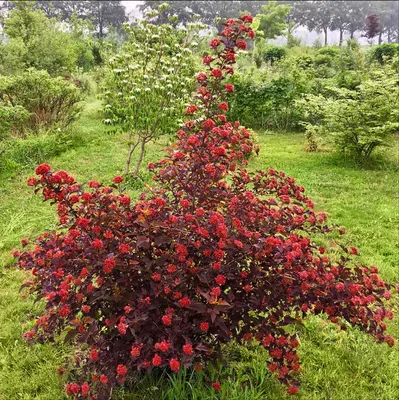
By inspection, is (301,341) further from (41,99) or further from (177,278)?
(41,99)

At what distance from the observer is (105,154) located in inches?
306

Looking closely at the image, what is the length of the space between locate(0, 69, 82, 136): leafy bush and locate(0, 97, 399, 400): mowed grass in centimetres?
201

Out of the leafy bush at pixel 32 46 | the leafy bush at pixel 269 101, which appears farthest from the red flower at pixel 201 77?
the leafy bush at pixel 32 46

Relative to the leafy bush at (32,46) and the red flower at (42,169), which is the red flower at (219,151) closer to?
the red flower at (42,169)

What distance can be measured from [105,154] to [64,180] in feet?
20.4

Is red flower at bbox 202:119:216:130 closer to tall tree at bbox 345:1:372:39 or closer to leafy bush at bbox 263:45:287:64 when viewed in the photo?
leafy bush at bbox 263:45:287:64

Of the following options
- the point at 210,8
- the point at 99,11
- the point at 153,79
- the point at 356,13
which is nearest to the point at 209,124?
the point at 153,79

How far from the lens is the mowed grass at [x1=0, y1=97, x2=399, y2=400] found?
2318 millimetres

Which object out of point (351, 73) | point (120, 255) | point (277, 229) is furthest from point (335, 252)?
point (351, 73)

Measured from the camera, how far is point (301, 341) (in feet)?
9.48

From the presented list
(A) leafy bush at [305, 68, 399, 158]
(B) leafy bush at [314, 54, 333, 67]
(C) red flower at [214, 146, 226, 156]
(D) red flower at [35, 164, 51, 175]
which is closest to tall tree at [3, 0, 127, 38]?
(B) leafy bush at [314, 54, 333, 67]

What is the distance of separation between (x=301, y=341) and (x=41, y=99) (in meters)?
7.61

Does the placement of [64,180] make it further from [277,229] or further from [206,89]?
[277,229]

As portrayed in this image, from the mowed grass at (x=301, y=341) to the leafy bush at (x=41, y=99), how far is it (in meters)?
2.01
